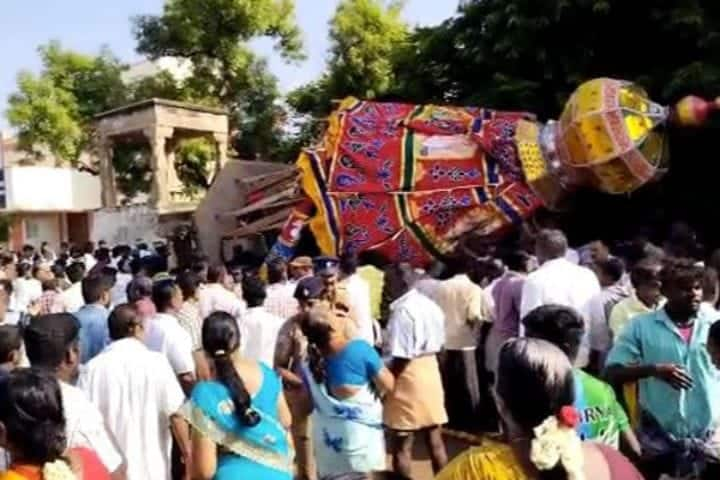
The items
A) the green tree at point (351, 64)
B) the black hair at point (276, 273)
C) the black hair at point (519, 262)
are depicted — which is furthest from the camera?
the green tree at point (351, 64)

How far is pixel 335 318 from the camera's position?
4.73m

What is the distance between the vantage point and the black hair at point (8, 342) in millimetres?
4293

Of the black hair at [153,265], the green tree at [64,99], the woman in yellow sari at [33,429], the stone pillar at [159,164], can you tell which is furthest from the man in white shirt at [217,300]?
the green tree at [64,99]

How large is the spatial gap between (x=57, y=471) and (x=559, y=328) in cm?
173

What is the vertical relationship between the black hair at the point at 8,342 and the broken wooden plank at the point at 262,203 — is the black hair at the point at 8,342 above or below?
below

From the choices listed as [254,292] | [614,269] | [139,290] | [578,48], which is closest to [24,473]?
[254,292]

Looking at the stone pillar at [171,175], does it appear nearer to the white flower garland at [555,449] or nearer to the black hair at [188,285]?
the black hair at [188,285]

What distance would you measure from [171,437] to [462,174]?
657 cm

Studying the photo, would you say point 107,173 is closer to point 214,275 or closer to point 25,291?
point 25,291

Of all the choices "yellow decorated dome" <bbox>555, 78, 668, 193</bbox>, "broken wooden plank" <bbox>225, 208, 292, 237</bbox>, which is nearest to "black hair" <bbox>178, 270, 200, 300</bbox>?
"yellow decorated dome" <bbox>555, 78, 668, 193</bbox>

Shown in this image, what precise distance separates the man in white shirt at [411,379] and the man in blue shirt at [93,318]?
175cm

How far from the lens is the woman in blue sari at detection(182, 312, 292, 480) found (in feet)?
13.0

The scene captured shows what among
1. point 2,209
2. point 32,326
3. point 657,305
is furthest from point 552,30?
point 2,209

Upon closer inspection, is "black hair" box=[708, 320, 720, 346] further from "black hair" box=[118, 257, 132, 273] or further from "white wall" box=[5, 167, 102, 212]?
"white wall" box=[5, 167, 102, 212]
